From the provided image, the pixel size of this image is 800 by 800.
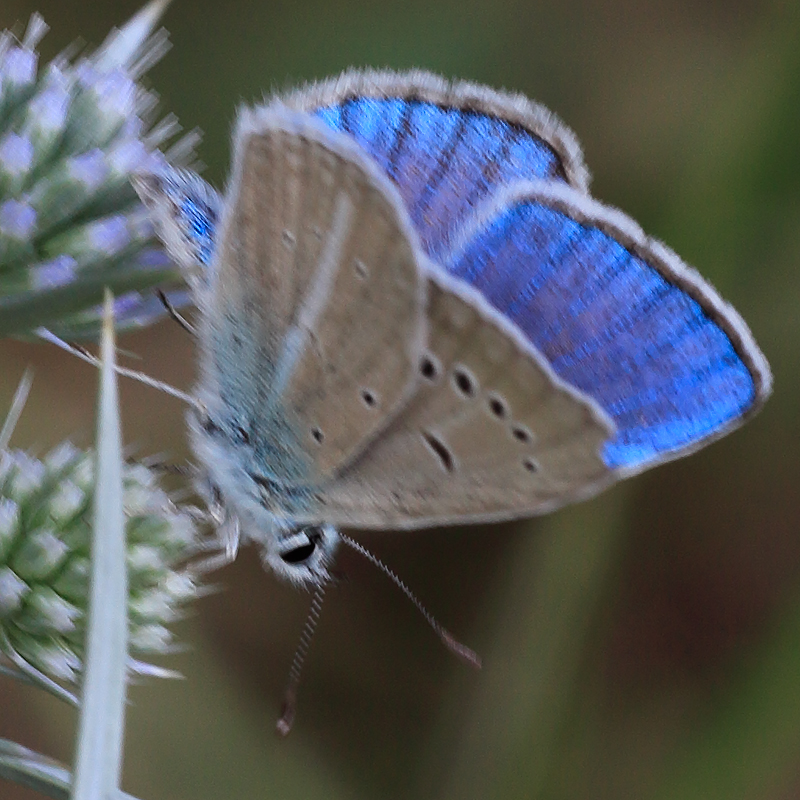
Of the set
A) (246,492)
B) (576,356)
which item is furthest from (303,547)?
(576,356)

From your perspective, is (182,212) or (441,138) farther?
(441,138)

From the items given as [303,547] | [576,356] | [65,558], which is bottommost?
[65,558]

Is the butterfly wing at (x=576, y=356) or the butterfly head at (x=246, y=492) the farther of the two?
the butterfly head at (x=246, y=492)

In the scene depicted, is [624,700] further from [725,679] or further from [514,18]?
[514,18]

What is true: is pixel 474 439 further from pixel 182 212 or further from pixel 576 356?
pixel 182 212

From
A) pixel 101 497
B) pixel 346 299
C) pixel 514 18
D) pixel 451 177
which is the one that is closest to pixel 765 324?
pixel 514 18

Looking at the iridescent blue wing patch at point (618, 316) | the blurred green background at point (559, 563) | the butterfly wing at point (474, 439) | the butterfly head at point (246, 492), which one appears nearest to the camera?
the butterfly wing at point (474, 439)

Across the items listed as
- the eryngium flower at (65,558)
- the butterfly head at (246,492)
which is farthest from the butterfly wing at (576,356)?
the eryngium flower at (65,558)

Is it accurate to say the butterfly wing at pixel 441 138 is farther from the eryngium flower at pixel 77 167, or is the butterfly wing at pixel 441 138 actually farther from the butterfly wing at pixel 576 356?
the eryngium flower at pixel 77 167
